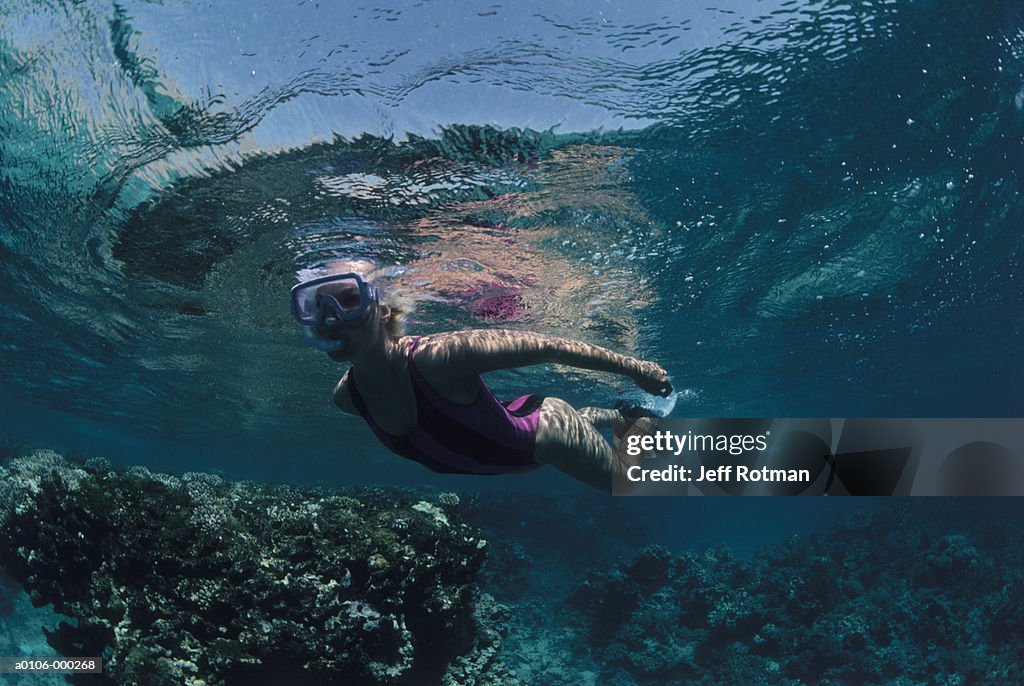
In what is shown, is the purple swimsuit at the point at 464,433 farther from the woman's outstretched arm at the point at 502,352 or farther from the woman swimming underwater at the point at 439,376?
the woman's outstretched arm at the point at 502,352

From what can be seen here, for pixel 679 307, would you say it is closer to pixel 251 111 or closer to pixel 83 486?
pixel 251 111

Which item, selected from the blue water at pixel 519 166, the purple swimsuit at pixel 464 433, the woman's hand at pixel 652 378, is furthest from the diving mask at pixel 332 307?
the blue water at pixel 519 166

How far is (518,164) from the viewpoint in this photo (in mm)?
7648

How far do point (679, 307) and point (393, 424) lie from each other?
464 inches

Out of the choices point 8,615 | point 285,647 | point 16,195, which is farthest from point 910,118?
point 8,615

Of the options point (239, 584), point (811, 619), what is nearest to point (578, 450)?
point (239, 584)

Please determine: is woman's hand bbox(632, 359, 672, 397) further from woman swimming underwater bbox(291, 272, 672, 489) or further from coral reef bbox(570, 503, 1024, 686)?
coral reef bbox(570, 503, 1024, 686)

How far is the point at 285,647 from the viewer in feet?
20.2

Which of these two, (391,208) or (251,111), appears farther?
(391,208)

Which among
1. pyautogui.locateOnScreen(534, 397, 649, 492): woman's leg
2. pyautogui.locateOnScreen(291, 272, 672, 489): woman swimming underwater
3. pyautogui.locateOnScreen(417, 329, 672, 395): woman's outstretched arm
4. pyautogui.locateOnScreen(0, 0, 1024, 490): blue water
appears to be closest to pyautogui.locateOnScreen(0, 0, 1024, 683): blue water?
pyautogui.locateOnScreen(0, 0, 1024, 490): blue water

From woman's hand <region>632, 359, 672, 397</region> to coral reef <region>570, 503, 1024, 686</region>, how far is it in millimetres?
12854

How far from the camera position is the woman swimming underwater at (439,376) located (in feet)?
11.4

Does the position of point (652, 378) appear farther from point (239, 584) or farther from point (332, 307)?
point (239, 584)

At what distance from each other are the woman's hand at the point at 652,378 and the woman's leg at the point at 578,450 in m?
0.77
